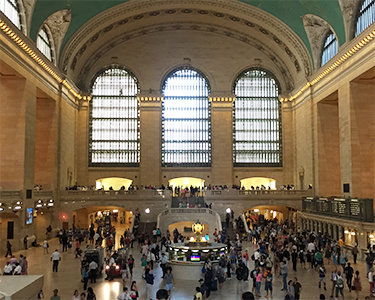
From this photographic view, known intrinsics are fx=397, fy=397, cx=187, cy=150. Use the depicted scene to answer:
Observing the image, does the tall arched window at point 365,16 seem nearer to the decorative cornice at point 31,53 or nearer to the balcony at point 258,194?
the balcony at point 258,194

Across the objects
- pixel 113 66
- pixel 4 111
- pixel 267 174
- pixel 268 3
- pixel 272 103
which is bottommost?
pixel 267 174

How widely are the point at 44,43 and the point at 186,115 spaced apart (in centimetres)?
1590

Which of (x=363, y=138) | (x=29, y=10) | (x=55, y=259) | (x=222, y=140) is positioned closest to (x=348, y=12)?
(x=363, y=138)

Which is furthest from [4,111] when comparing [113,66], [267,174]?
[267,174]

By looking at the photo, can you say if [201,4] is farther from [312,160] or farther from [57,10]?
[312,160]

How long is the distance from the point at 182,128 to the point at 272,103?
380 inches

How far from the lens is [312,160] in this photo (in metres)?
33.7

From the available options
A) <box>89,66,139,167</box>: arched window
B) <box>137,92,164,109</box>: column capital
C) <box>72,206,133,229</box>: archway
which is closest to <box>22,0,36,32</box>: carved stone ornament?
<box>89,66,139,167</box>: arched window

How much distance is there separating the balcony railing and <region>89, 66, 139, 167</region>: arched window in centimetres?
1773

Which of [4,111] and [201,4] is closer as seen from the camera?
[4,111]

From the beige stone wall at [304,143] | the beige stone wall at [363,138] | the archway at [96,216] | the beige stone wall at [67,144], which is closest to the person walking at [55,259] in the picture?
the archway at [96,216]

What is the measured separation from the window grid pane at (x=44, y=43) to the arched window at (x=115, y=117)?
964cm

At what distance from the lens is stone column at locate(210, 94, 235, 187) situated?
129ft

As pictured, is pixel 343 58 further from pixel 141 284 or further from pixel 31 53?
pixel 31 53
